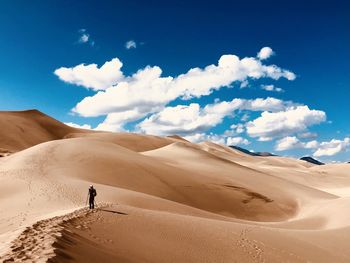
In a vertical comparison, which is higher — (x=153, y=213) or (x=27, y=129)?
(x=27, y=129)

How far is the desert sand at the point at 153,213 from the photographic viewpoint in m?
12.1

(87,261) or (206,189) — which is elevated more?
(206,189)

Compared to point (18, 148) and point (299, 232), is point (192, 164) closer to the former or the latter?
point (299, 232)

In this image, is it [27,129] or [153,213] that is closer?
[153,213]

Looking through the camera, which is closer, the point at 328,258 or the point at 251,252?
the point at 251,252

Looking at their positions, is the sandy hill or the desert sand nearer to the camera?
the desert sand

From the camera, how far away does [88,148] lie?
141ft

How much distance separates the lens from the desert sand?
12.1 metres

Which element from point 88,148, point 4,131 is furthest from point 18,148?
point 88,148

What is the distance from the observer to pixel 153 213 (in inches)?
720

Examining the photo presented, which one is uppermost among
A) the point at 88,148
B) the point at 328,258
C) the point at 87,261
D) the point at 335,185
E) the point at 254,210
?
the point at 335,185

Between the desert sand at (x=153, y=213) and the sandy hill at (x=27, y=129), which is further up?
the sandy hill at (x=27, y=129)

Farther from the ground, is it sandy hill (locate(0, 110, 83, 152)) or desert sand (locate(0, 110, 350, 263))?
sandy hill (locate(0, 110, 83, 152))

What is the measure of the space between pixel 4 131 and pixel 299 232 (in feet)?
243
